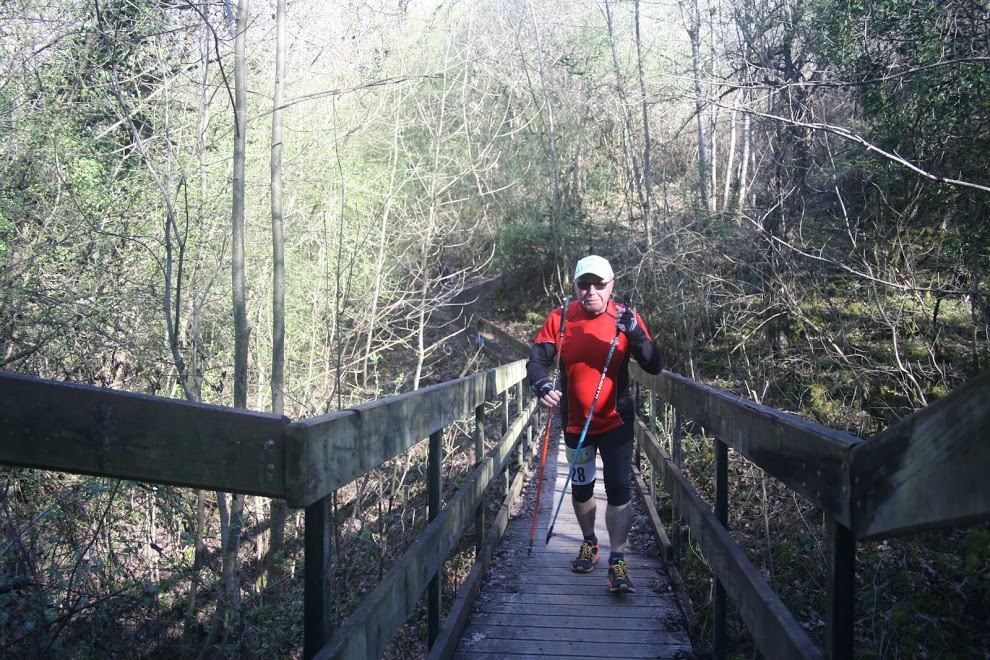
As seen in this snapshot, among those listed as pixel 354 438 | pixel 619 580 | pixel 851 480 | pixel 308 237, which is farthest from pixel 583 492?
pixel 308 237

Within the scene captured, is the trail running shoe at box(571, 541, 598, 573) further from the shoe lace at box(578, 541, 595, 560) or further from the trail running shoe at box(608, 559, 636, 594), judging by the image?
the trail running shoe at box(608, 559, 636, 594)

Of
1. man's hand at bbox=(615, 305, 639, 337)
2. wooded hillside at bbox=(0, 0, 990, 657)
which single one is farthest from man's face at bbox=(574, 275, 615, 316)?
wooded hillside at bbox=(0, 0, 990, 657)

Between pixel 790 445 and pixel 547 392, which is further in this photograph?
pixel 547 392

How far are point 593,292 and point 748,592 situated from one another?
8.03ft

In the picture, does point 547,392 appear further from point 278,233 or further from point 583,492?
point 278,233

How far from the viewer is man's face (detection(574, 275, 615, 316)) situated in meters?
4.72

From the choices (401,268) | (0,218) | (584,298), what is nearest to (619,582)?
(584,298)

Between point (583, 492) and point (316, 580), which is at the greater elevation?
point (316, 580)

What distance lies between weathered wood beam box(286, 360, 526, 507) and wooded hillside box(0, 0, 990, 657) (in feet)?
5.75

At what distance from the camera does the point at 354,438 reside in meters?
2.25

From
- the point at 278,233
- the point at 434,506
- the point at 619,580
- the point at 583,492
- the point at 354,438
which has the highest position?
the point at 278,233

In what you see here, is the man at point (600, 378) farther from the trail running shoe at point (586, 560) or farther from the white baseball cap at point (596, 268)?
the trail running shoe at point (586, 560)

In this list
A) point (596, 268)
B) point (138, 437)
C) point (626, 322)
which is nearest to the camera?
point (138, 437)

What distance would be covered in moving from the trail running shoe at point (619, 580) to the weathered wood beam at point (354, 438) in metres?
1.56
